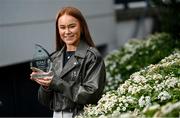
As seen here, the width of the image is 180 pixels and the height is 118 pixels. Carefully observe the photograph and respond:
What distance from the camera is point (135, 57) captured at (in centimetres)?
1010

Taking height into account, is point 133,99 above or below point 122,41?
above

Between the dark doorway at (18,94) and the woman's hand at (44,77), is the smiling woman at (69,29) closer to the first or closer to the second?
the woman's hand at (44,77)

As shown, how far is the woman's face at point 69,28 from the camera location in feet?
15.8

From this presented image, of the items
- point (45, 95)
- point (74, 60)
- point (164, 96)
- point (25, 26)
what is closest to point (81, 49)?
point (74, 60)

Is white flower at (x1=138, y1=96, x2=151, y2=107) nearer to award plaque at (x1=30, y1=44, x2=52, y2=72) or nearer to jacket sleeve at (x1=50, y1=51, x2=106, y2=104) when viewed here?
jacket sleeve at (x1=50, y1=51, x2=106, y2=104)

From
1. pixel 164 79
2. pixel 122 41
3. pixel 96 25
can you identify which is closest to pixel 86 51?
pixel 164 79

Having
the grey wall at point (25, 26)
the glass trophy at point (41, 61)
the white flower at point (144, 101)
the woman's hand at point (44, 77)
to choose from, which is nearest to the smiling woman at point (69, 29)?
the glass trophy at point (41, 61)

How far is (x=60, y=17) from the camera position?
15.9 feet

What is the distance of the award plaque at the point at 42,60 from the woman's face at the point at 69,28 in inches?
8.4

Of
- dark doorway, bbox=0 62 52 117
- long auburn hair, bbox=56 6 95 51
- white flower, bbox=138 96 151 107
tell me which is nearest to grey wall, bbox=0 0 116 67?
dark doorway, bbox=0 62 52 117

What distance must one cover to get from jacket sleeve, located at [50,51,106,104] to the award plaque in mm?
172

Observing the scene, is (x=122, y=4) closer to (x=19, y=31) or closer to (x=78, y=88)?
(x=19, y=31)

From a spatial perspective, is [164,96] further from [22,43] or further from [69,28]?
[22,43]

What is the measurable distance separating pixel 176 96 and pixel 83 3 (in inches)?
273
